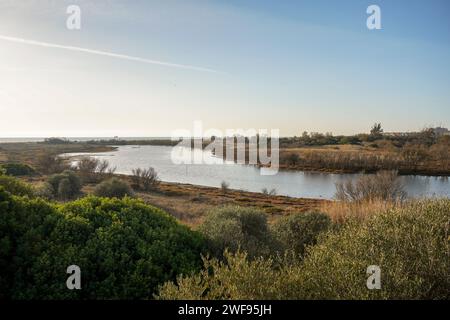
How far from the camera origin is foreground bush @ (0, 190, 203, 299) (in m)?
5.82

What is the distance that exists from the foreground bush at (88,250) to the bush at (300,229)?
2.97 m

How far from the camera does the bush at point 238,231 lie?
25.0 feet

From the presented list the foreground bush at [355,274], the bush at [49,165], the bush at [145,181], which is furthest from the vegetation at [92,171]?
the foreground bush at [355,274]

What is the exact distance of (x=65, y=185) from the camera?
29203 millimetres

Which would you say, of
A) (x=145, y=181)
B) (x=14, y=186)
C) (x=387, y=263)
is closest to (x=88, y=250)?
(x=14, y=186)

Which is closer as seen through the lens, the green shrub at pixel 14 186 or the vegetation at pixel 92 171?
the green shrub at pixel 14 186

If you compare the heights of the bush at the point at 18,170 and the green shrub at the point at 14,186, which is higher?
the green shrub at the point at 14,186

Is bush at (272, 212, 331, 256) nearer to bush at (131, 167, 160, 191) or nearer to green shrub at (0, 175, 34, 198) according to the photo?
green shrub at (0, 175, 34, 198)

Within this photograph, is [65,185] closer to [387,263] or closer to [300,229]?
[300,229]

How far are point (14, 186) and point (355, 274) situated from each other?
25.3ft

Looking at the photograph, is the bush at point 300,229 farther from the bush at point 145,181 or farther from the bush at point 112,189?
the bush at point 145,181

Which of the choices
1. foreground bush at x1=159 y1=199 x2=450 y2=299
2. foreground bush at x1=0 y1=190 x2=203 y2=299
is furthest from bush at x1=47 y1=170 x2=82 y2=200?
foreground bush at x1=159 y1=199 x2=450 y2=299

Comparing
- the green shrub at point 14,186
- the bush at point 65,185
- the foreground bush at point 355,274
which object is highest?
the green shrub at point 14,186
